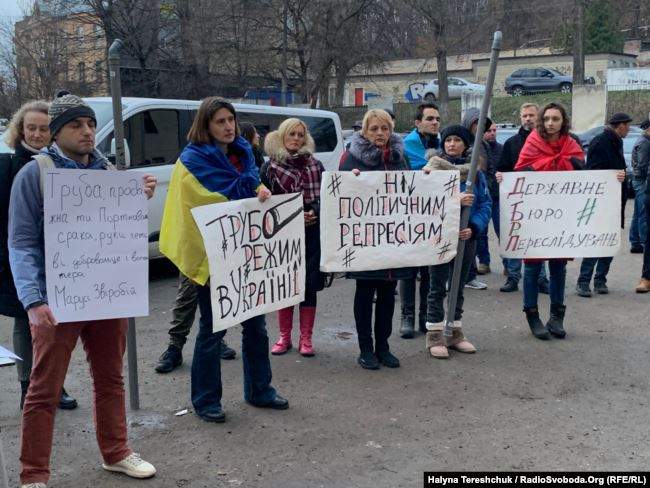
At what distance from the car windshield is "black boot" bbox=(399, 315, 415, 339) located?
13.9ft

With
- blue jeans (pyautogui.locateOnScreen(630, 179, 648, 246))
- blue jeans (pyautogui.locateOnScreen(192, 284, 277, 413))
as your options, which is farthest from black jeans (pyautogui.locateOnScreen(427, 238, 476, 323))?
blue jeans (pyautogui.locateOnScreen(630, 179, 648, 246))

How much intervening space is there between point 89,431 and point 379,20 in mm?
31899

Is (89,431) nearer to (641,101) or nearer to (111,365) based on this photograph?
(111,365)

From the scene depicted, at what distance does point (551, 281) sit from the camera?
251 inches

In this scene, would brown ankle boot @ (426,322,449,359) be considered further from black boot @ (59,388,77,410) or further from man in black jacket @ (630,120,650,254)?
man in black jacket @ (630,120,650,254)

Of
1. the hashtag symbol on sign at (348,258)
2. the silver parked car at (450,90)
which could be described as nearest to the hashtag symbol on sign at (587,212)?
the hashtag symbol on sign at (348,258)

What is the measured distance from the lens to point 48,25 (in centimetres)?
2856

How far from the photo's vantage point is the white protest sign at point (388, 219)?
18.1 ft

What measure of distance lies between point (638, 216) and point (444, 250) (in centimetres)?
579

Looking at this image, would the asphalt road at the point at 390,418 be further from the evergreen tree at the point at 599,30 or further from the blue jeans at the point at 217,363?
the evergreen tree at the point at 599,30

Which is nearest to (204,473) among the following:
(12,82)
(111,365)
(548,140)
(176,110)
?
(111,365)

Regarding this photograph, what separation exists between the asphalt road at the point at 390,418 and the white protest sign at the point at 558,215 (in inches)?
30.5

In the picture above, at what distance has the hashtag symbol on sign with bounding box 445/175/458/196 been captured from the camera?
5715 millimetres

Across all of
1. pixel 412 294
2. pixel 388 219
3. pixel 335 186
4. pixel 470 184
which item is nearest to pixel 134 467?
pixel 335 186
